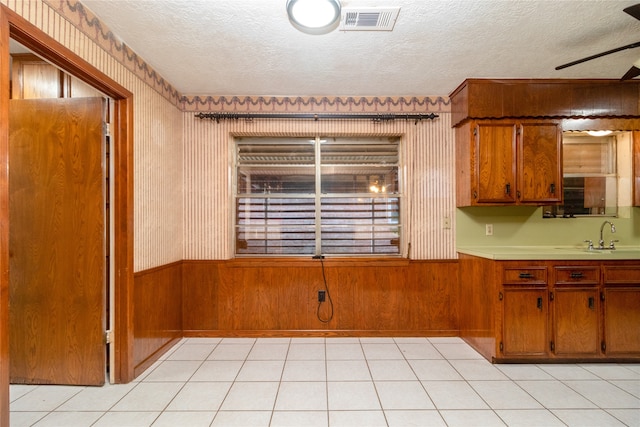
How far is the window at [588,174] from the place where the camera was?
11.0 ft

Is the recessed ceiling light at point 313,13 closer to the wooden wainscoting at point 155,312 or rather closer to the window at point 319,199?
the window at point 319,199

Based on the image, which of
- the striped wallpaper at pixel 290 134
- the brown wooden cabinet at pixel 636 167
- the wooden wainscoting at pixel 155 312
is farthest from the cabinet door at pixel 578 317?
the wooden wainscoting at pixel 155 312

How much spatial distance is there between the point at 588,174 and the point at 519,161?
3.24ft

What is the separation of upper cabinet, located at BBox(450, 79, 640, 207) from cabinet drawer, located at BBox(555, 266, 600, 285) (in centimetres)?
68

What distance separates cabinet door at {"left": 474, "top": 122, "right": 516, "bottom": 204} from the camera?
10.0 ft

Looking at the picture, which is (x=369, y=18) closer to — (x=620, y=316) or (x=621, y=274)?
(x=621, y=274)

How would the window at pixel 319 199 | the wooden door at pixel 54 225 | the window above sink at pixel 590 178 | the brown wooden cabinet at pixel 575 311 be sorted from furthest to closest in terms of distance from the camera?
1. the window at pixel 319 199
2. the window above sink at pixel 590 178
3. the brown wooden cabinet at pixel 575 311
4. the wooden door at pixel 54 225

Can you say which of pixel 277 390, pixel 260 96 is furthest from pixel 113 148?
pixel 277 390

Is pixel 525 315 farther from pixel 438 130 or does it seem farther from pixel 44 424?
pixel 44 424

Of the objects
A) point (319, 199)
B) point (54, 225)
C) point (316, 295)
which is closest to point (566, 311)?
point (316, 295)

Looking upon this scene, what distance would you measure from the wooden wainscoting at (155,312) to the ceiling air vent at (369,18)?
8.28 feet

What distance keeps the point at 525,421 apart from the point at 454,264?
5.48 ft

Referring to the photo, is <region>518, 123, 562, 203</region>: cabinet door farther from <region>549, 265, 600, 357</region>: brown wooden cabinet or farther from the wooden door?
the wooden door

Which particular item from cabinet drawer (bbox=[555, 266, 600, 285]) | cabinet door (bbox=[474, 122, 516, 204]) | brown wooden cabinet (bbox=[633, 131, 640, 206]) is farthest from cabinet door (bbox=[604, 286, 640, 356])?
cabinet door (bbox=[474, 122, 516, 204])
